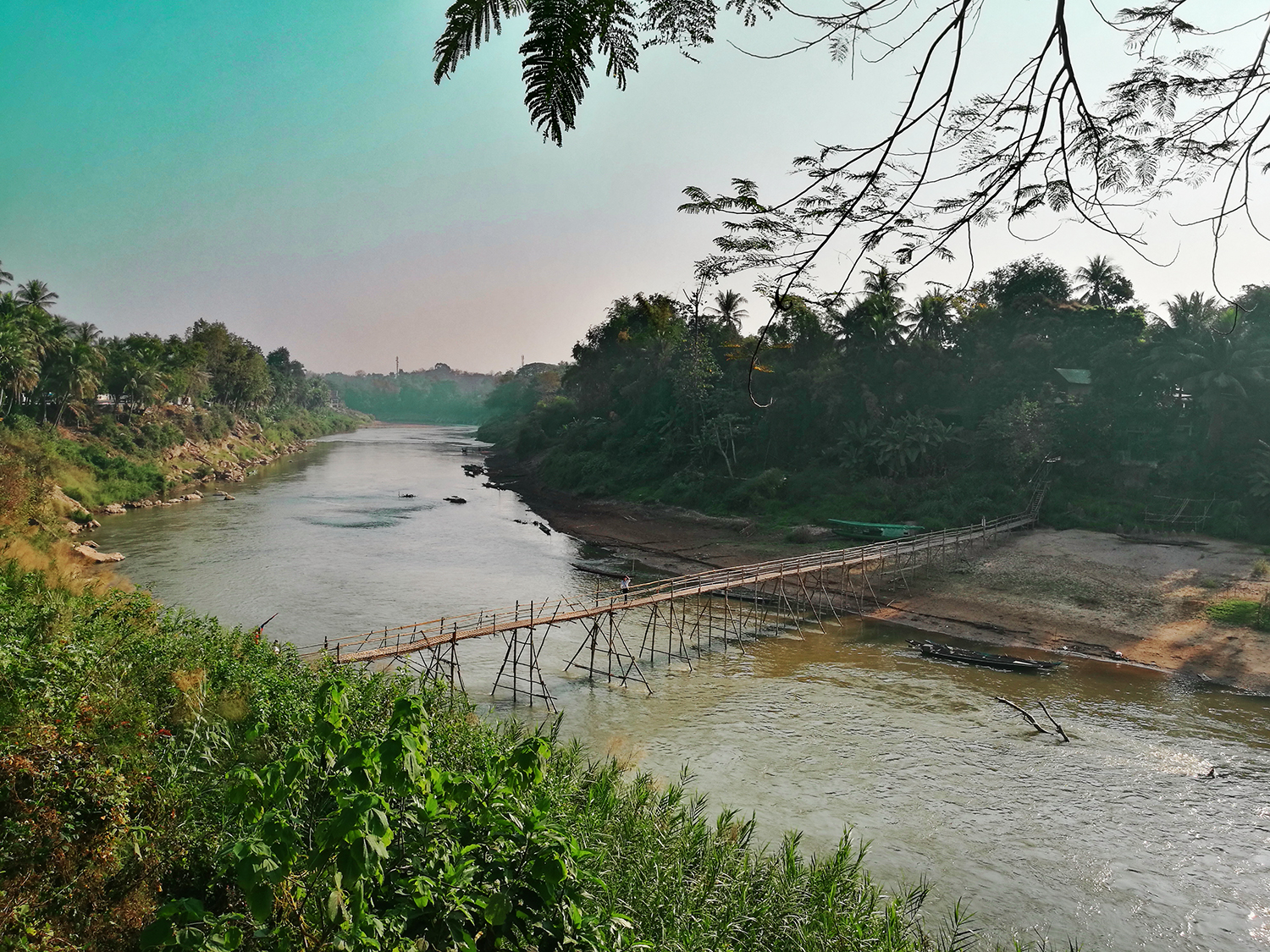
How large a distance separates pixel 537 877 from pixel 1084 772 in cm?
1543

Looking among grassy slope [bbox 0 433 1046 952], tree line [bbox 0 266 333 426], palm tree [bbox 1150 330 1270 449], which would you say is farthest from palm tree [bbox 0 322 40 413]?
palm tree [bbox 1150 330 1270 449]

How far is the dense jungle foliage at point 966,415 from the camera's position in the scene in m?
35.5

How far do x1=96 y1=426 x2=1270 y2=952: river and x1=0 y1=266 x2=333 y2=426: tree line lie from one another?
24705mm

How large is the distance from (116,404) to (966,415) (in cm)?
6683

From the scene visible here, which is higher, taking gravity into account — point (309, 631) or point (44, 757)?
point (44, 757)

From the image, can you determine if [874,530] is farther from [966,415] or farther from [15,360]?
[15,360]

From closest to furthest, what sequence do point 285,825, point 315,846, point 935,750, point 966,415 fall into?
point 285,825 → point 315,846 → point 935,750 → point 966,415

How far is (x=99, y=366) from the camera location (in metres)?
53.1

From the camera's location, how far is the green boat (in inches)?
1394

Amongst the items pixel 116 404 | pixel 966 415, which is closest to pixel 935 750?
pixel 966 415

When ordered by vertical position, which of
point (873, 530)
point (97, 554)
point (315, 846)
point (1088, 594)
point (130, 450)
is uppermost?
point (130, 450)

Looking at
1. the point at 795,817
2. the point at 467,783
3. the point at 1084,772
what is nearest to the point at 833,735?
the point at 795,817

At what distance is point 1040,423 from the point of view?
4038 centimetres

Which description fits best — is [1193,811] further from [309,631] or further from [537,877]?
[309,631]
